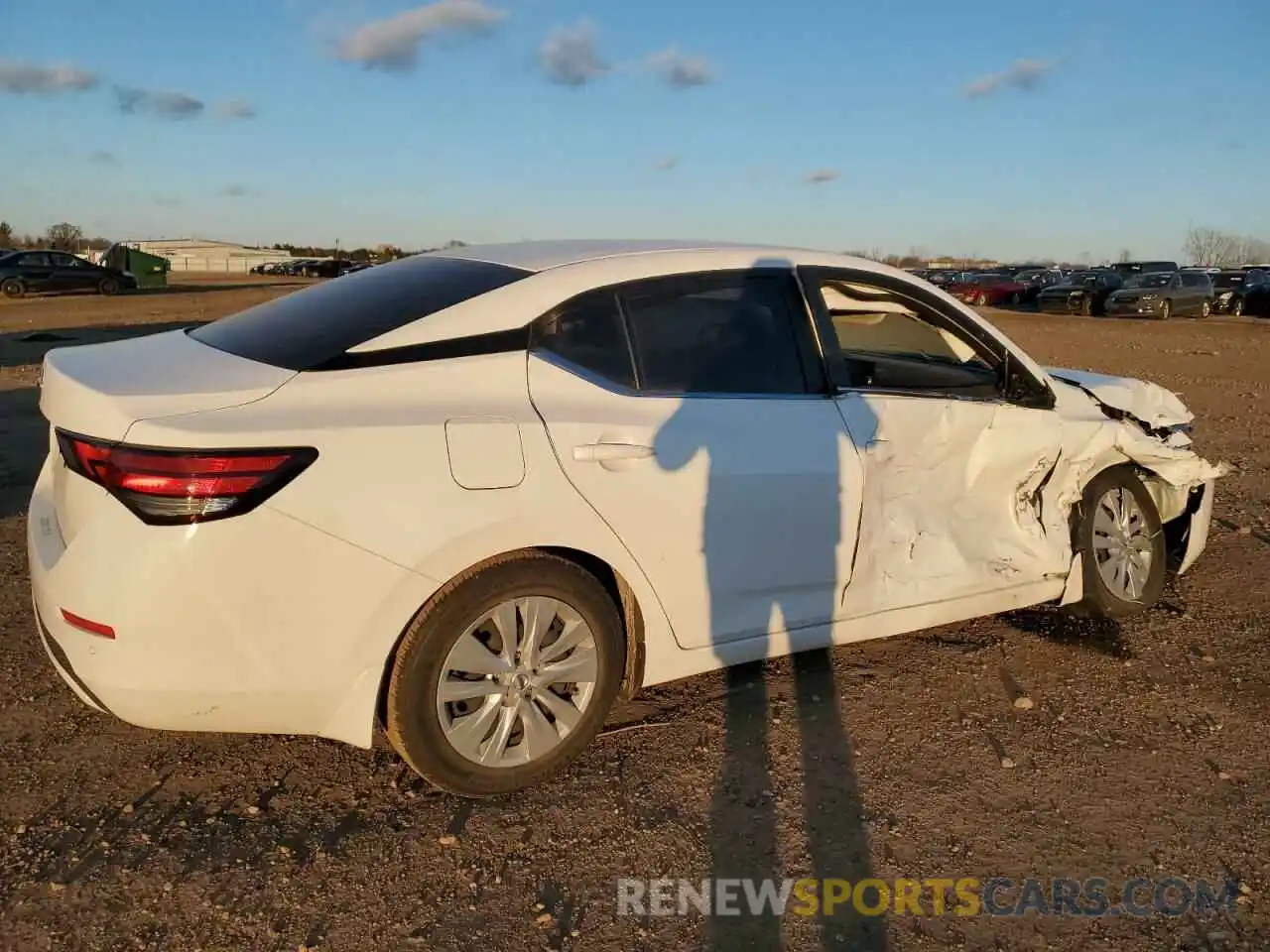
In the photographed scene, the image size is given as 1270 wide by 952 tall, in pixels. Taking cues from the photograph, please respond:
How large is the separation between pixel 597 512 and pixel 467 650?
58 cm

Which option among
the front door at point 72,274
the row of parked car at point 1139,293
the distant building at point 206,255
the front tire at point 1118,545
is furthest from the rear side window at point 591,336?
the distant building at point 206,255

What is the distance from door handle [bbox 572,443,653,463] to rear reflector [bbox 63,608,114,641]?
4.52 ft

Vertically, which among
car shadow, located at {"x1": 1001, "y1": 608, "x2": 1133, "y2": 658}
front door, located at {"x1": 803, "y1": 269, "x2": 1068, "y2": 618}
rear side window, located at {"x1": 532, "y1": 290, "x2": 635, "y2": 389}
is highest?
rear side window, located at {"x1": 532, "y1": 290, "x2": 635, "y2": 389}

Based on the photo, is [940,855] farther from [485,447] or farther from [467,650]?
[485,447]

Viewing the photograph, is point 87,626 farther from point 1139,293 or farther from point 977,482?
point 1139,293

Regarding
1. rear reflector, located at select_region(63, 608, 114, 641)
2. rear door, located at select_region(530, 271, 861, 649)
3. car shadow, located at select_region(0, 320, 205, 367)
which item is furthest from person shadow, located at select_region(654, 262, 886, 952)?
car shadow, located at select_region(0, 320, 205, 367)

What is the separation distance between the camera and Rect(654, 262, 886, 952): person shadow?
2.95 m

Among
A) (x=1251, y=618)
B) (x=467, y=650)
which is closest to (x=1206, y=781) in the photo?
(x=1251, y=618)

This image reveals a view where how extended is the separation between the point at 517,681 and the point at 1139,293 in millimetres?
32571

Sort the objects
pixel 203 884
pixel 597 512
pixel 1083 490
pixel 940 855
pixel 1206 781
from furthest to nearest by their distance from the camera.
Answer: pixel 1083 490 → pixel 1206 781 → pixel 597 512 → pixel 940 855 → pixel 203 884

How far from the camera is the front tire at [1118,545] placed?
447cm

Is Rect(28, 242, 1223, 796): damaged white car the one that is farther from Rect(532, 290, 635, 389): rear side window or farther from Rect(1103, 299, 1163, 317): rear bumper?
Rect(1103, 299, 1163, 317): rear bumper

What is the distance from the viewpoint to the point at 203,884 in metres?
2.72

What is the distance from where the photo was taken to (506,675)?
10.1 ft
